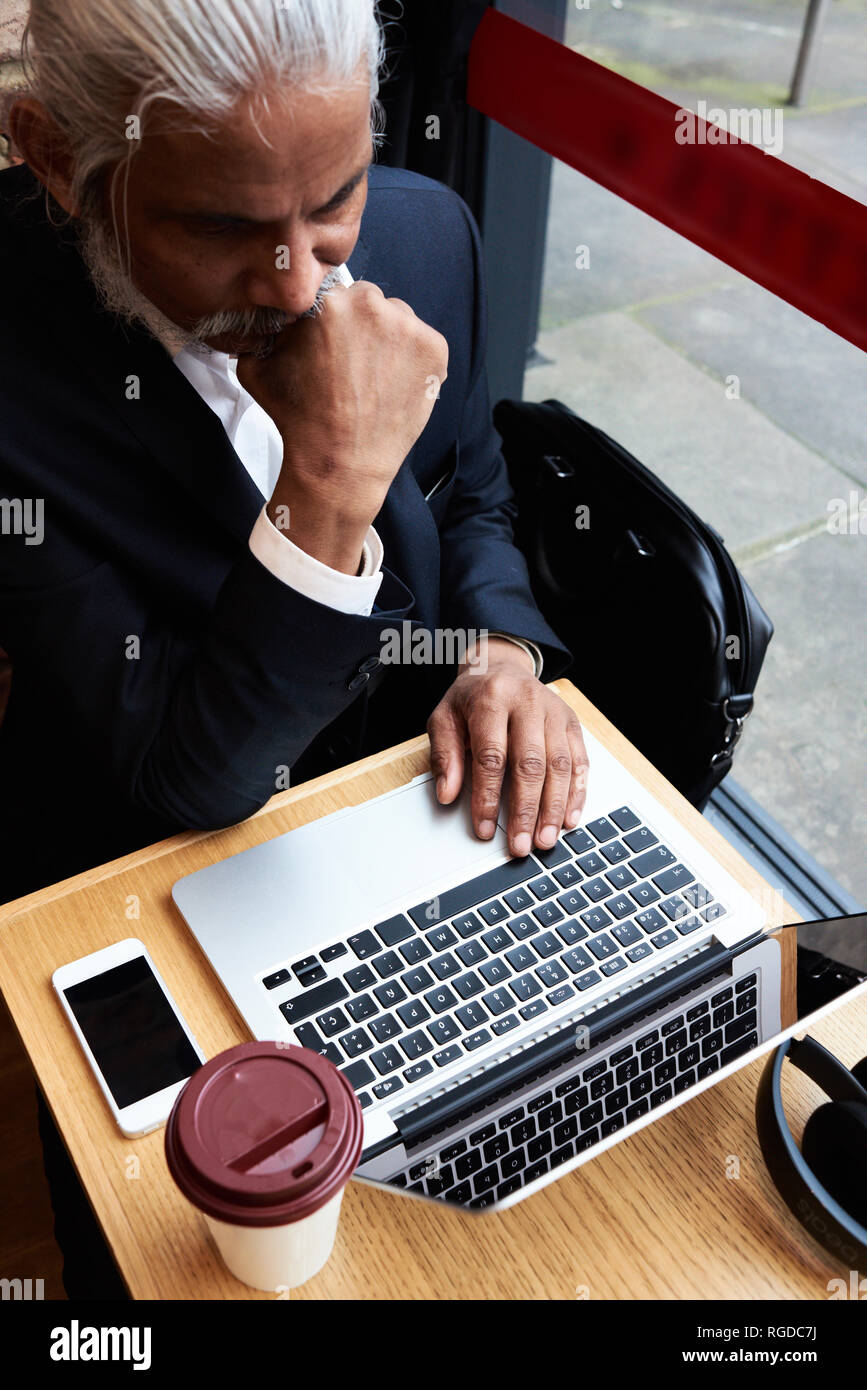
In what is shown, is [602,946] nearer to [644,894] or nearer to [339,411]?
[644,894]

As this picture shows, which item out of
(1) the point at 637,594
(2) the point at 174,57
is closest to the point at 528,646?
(1) the point at 637,594

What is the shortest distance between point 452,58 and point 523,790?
1.18 m

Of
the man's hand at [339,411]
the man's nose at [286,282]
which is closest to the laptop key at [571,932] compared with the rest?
the man's hand at [339,411]

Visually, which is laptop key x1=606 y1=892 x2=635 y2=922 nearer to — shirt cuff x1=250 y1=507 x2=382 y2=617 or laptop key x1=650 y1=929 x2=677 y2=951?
laptop key x1=650 y1=929 x2=677 y2=951

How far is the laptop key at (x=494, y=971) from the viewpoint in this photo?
0.89m

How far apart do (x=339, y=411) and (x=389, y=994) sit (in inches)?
19.0

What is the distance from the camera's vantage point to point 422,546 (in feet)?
4.20

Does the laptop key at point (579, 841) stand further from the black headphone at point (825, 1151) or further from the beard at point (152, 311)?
the beard at point (152, 311)

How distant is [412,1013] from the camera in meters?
0.86

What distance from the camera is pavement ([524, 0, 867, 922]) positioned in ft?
6.71

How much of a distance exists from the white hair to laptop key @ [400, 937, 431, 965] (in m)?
0.62

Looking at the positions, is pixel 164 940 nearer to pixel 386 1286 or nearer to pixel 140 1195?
pixel 140 1195
